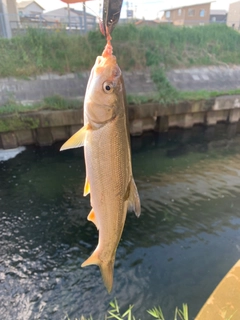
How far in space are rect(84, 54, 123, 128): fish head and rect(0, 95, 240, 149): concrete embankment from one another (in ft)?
29.4

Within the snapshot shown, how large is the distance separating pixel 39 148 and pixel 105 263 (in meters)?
9.44

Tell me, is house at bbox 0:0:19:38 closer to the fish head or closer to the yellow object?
the fish head

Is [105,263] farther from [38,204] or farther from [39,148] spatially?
[39,148]

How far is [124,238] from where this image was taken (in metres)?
6.38

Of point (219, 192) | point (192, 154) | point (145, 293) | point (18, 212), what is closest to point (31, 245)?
point (18, 212)

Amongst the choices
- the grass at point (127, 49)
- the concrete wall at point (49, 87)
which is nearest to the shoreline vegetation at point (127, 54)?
the grass at point (127, 49)

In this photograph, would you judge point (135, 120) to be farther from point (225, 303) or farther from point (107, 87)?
point (107, 87)

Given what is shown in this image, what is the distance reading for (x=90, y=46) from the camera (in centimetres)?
1343

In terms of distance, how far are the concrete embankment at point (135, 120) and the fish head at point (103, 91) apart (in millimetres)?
8949

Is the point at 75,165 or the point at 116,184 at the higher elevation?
the point at 116,184

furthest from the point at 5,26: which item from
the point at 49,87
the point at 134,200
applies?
the point at 134,200

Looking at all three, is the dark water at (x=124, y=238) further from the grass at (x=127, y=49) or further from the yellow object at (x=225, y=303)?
the grass at (x=127, y=49)

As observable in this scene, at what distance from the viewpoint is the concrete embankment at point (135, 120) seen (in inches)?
404

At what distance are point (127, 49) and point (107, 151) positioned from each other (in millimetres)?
13352
